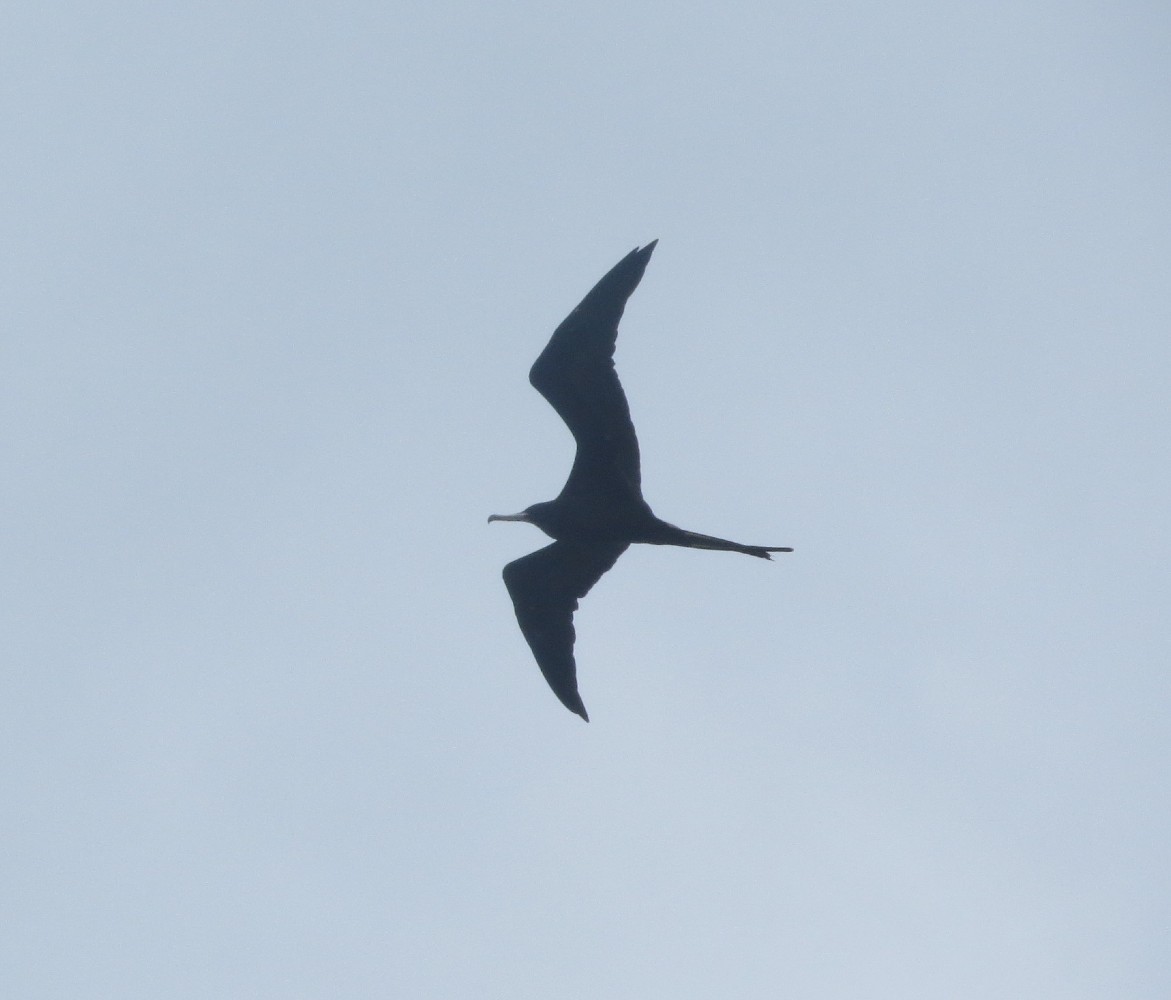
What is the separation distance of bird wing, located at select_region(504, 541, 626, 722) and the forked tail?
70cm

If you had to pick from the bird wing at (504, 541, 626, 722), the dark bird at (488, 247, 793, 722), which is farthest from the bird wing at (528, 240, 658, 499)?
the bird wing at (504, 541, 626, 722)

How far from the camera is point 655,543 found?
1246 centimetres

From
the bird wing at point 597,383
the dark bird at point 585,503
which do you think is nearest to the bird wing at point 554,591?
the dark bird at point 585,503

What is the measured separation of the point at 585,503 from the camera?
40.7 ft

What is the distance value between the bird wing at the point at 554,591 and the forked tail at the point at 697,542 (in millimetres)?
698

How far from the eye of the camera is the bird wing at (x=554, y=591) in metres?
13.0

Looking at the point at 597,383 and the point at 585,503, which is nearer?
the point at 597,383

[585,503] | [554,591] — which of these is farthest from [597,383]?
[554,591]

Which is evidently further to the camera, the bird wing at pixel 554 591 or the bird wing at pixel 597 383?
the bird wing at pixel 554 591

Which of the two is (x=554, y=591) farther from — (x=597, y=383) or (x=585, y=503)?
(x=597, y=383)

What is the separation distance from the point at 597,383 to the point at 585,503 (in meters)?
1.02

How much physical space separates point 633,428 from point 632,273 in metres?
1.18

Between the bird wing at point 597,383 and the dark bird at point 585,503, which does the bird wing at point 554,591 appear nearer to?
the dark bird at point 585,503

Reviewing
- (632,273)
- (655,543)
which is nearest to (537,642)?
(655,543)
